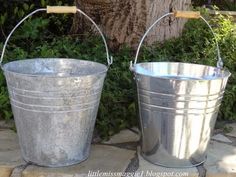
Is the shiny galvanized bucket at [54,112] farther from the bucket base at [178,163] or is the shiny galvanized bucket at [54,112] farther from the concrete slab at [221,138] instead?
the concrete slab at [221,138]

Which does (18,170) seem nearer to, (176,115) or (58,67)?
(58,67)

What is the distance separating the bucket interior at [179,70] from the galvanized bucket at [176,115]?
77 mm

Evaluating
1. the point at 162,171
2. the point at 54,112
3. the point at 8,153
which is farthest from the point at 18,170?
the point at 162,171

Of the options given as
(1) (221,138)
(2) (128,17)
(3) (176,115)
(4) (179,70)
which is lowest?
(1) (221,138)

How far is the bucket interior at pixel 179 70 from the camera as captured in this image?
7.43 feet

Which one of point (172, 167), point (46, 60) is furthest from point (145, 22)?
point (172, 167)

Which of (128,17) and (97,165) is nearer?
(97,165)

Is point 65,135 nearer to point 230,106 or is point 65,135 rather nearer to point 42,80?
point 42,80

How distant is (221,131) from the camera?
8.79 ft

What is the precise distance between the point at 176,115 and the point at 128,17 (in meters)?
1.42

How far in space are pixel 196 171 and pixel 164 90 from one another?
0.42 m

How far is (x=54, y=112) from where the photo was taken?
196 cm

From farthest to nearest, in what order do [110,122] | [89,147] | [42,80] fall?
[110,122]
[89,147]
[42,80]

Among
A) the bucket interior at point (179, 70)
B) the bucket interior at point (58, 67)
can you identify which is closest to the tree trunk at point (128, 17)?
the bucket interior at point (179, 70)
